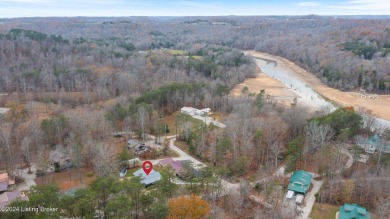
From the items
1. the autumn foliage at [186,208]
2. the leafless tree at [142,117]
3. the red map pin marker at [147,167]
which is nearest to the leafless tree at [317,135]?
the red map pin marker at [147,167]

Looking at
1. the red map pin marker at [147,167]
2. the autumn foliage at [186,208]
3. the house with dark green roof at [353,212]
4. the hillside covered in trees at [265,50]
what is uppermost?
the hillside covered in trees at [265,50]

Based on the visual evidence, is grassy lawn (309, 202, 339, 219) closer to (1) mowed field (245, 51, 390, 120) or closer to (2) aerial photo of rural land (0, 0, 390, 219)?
(2) aerial photo of rural land (0, 0, 390, 219)

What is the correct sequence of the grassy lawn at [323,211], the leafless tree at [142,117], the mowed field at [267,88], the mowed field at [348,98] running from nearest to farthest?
the grassy lawn at [323,211] < the leafless tree at [142,117] < the mowed field at [348,98] < the mowed field at [267,88]

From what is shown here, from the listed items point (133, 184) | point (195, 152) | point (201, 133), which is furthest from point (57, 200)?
point (201, 133)

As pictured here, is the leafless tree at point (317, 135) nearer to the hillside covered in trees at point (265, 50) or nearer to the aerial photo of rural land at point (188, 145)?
the aerial photo of rural land at point (188, 145)

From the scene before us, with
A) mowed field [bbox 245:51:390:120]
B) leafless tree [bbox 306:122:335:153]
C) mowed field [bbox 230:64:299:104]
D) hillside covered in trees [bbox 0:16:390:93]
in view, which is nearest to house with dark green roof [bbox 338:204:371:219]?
leafless tree [bbox 306:122:335:153]

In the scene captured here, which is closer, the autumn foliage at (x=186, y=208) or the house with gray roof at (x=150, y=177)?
the autumn foliage at (x=186, y=208)

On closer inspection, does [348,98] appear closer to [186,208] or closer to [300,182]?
[300,182]
